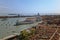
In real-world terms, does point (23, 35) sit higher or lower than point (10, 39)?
higher

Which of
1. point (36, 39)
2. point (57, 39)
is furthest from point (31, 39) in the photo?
point (57, 39)

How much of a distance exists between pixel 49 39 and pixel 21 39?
5.59 feet

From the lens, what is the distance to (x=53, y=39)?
8.55 metres

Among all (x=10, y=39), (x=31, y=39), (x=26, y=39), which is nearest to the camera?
(x=26, y=39)

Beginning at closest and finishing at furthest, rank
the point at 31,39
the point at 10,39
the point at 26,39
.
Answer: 1. the point at 26,39
2. the point at 31,39
3. the point at 10,39

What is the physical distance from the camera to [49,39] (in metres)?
8.18

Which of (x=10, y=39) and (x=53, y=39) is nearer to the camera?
(x=53, y=39)

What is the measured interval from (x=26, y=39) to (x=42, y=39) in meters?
1.07

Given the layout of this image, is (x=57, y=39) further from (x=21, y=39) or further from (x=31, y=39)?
(x=21, y=39)

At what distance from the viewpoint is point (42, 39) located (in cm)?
836

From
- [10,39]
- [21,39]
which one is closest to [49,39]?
[21,39]

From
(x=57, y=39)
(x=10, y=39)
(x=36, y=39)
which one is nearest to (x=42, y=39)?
(x=36, y=39)

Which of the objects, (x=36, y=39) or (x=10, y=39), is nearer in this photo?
(x=36, y=39)

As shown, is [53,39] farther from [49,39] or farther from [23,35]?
[23,35]
